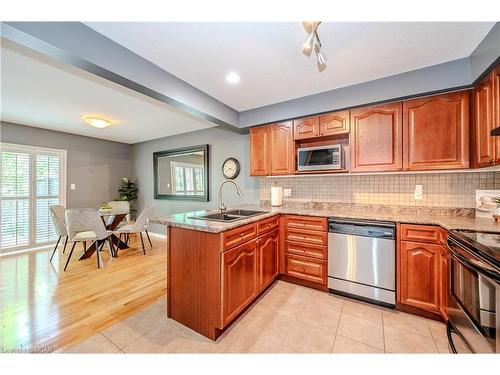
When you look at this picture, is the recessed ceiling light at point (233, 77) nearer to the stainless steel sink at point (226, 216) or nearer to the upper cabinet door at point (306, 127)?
the upper cabinet door at point (306, 127)

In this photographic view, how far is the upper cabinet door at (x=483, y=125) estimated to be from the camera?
65.4 inches

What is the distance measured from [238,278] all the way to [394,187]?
6.95 feet

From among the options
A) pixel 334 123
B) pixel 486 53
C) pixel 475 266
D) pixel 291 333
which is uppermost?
pixel 486 53

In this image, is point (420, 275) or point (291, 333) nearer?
point (291, 333)

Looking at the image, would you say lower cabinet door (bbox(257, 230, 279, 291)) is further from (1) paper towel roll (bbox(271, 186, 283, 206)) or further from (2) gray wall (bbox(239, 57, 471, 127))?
(2) gray wall (bbox(239, 57, 471, 127))

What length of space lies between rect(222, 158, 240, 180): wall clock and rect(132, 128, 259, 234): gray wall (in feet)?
0.24

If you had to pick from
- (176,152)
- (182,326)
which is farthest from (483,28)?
(176,152)

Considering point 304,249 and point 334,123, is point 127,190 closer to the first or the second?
point 304,249

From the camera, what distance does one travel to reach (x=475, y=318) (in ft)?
3.98

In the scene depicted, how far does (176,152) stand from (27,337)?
3531 mm

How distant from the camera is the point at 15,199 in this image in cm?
378

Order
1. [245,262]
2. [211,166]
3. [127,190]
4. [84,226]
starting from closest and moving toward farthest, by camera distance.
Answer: [245,262]
[84,226]
[211,166]
[127,190]

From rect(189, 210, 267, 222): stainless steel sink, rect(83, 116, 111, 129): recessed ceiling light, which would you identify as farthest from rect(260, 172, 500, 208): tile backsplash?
rect(83, 116, 111, 129): recessed ceiling light

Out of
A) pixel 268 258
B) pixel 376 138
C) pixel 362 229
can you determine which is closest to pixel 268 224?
pixel 268 258
